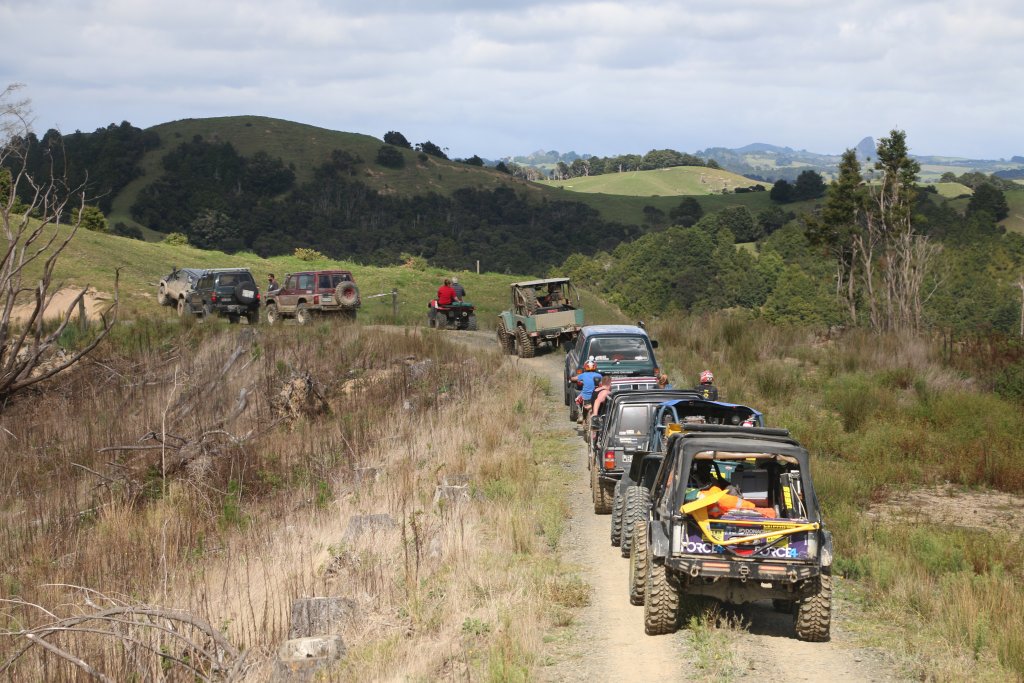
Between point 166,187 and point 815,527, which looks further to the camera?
point 166,187

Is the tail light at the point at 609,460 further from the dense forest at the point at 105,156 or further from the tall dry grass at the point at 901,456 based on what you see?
the dense forest at the point at 105,156

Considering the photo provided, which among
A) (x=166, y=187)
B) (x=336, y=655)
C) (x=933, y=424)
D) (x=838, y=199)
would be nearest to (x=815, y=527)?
(x=336, y=655)

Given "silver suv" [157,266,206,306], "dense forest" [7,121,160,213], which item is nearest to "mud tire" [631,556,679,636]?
"silver suv" [157,266,206,306]

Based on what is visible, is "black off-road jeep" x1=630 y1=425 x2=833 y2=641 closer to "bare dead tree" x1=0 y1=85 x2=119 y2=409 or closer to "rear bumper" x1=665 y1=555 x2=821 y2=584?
"rear bumper" x1=665 y1=555 x2=821 y2=584

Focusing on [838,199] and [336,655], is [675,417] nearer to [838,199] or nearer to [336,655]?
[336,655]

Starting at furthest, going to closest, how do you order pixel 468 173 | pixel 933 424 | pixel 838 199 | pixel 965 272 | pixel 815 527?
pixel 468 173 → pixel 965 272 → pixel 838 199 → pixel 933 424 → pixel 815 527

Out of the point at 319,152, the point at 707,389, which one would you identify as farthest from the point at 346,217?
the point at 707,389

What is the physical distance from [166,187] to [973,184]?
12568cm

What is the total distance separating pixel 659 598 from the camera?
906 cm

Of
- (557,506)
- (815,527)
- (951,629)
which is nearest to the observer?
(815,527)

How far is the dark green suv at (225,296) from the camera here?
3688 centimetres

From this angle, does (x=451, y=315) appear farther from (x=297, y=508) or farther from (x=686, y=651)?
(x=686, y=651)

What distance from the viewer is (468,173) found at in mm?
155125

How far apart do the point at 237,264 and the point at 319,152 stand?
318 ft
